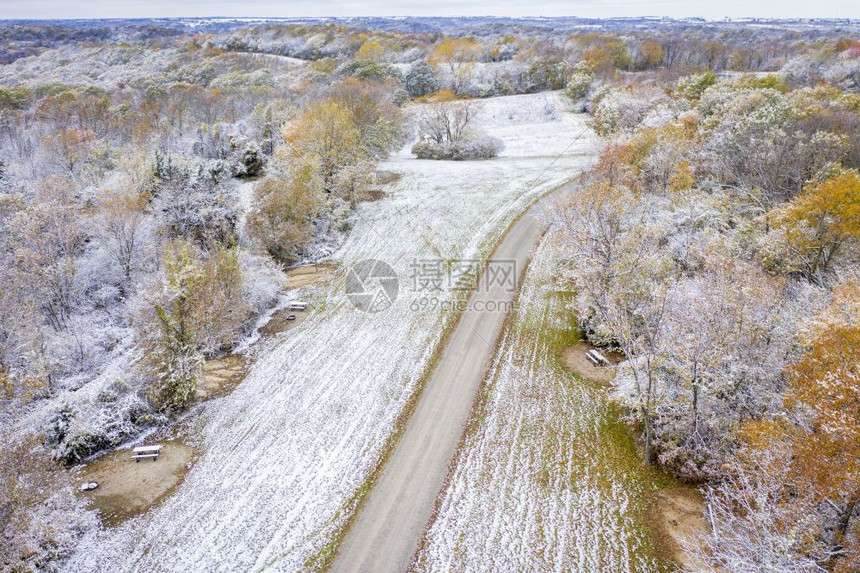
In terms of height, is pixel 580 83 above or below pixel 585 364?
above

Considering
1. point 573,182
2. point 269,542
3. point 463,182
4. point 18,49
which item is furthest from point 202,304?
point 18,49

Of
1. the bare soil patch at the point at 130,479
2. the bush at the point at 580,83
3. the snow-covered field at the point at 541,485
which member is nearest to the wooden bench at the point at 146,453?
the bare soil patch at the point at 130,479

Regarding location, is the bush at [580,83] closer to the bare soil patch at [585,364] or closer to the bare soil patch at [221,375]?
the bare soil patch at [585,364]

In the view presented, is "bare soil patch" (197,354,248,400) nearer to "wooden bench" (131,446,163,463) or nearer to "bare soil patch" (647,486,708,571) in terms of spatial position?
"wooden bench" (131,446,163,463)

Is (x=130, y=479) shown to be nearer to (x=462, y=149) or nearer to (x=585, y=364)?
(x=585, y=364)

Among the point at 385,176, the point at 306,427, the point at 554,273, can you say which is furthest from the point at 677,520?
the point at 385,176

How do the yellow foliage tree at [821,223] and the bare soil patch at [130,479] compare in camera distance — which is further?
the yellow foliage tree at [821,223]
